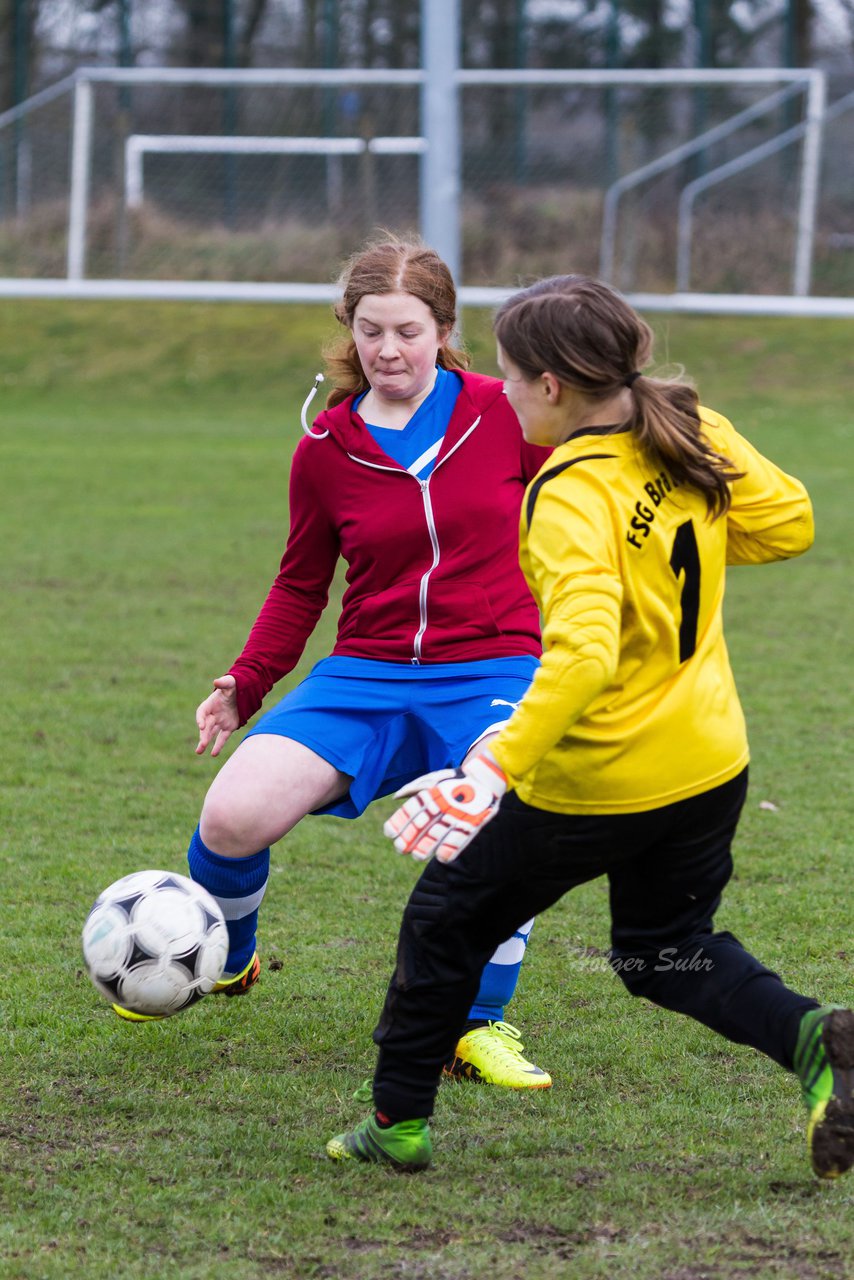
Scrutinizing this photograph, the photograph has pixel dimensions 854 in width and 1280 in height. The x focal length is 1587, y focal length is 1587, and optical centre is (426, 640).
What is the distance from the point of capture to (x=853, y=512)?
39.5ft

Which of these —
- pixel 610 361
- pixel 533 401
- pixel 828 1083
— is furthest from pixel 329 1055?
pixel 610 361

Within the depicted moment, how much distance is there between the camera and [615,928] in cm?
296

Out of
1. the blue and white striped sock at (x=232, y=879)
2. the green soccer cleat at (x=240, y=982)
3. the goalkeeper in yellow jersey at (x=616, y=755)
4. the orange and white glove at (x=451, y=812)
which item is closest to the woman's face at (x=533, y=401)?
the goalkeeper in yellow jersey at (x=616, y=755)

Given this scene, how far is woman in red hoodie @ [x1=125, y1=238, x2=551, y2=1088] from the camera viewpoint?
3.38 m

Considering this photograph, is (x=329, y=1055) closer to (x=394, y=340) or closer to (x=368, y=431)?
(x=368, y=431)

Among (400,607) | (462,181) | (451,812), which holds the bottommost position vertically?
(451,812)

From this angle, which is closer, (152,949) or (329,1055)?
(152,949)

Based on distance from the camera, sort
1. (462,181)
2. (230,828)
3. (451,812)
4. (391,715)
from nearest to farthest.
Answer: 1. (451,812)
2. (230,828)
3. (391,715)
4. (462,181)

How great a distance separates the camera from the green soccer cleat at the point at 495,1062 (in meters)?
3.31

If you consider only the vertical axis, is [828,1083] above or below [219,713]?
below

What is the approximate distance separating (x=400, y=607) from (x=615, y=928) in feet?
2.94

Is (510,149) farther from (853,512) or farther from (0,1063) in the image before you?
(0,1063)

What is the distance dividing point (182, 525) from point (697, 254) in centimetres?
1051

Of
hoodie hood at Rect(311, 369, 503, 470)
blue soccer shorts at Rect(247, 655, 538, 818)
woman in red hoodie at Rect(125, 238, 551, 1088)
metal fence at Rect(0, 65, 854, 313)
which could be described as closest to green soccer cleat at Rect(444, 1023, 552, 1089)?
woman in red hoodie at Rect(125, 238, 551, 1088)
